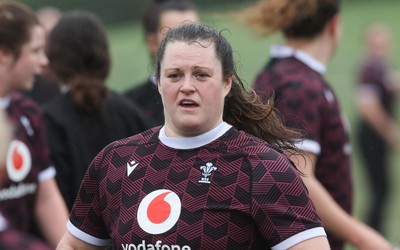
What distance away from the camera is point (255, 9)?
6.39m

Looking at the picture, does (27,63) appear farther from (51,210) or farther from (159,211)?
(159,211)

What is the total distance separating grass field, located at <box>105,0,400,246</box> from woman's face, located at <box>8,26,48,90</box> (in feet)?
21.2

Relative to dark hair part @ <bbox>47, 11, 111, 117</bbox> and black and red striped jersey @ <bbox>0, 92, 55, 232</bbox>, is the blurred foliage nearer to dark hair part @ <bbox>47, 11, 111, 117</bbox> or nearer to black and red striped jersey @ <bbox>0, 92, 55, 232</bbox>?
dark hair part @ <bbox>47, 11, 111, 117</bbox>

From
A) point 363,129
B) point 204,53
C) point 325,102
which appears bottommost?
point 363,129

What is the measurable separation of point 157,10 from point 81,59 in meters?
1.28

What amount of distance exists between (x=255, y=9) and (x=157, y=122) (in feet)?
3.11

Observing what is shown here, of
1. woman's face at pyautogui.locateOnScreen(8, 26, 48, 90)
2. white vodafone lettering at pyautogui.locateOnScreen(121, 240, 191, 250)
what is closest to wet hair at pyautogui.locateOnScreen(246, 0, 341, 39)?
woman's face at pyautogui.locateOnScreen(8, 26, 48, 90)

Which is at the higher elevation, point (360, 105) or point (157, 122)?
point (157, 122)

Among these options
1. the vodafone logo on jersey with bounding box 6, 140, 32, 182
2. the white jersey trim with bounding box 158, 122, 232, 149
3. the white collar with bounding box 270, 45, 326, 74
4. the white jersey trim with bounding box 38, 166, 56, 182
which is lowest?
the white jersey trim with bounding box 38, 166, 56, 182

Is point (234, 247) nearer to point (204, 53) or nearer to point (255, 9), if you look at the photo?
point (204, 53)

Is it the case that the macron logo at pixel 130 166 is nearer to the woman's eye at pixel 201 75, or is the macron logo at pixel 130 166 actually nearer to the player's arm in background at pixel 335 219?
the woman's eye at pixel 201 75

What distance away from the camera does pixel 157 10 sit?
7.62 meters

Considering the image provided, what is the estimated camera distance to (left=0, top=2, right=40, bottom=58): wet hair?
19.8 feet

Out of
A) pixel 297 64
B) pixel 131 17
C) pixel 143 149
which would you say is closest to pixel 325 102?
pixel 297 64
